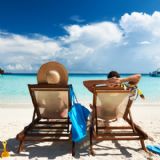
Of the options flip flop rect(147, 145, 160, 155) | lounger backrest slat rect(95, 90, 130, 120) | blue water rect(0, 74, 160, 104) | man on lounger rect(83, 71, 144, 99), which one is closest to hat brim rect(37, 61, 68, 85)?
man on lounger rect(83, 71, 144, 99)

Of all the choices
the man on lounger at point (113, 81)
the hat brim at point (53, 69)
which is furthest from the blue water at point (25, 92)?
the man on lounger at point (113, 81)

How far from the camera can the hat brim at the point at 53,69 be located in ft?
15.3

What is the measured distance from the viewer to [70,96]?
4359 mm

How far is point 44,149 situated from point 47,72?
128 centimetres

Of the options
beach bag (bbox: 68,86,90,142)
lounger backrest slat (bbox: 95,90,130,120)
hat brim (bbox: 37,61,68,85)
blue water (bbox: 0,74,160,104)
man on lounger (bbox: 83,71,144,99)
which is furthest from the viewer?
blue water (bbox: 0,74,160,104)

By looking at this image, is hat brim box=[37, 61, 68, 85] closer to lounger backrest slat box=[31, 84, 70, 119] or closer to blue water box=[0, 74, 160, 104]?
lounger backrest slat box=[31, 84, 70, 119]

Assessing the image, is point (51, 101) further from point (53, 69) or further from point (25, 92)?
point (25, 92)

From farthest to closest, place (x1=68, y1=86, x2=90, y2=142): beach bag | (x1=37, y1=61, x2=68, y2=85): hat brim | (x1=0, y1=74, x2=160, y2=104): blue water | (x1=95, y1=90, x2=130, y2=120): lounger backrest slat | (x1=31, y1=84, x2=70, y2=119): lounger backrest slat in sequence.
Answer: (x1=0, y1=74, x2=160, y2=104): blue water, (x1=37, y1=61, x2=68, y2=85): hat brim, (x1=31, y1=84, x2=70, y2=119): lounger backrest slat, (x1=95, y1=90, x2=130, y2=120): lounger backrest slat, (x1=68, y1=86, x2=90, y2=142): beach bag

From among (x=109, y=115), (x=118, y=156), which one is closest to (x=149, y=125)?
(x=109, y=115)

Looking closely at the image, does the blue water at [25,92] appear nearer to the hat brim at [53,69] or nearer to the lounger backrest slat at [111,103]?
the hat brim at [53,69]

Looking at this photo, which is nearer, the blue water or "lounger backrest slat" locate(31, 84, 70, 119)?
"lounger backrest slat" locate(31, 84, 70, 119)

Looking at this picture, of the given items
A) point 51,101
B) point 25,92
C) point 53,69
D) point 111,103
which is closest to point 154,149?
point 111,103

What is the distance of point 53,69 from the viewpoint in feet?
15.5

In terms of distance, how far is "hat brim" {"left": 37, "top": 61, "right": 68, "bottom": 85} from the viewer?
4.65m
